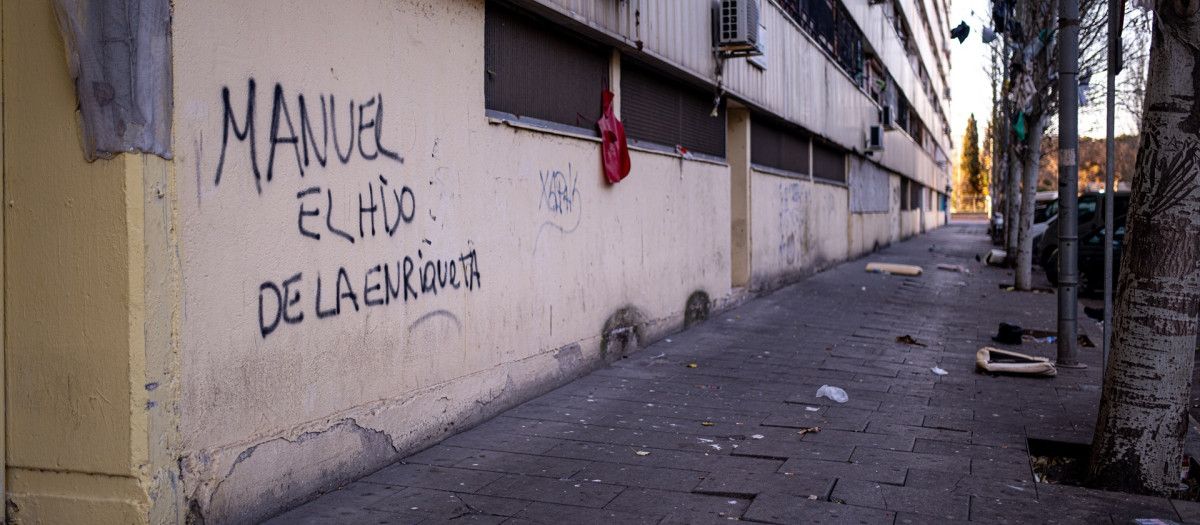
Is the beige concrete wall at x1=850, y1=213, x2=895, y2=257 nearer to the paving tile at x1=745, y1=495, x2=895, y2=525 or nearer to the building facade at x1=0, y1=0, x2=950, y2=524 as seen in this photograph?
the building facade at x1=0, y1=0, x2=950, y2=524

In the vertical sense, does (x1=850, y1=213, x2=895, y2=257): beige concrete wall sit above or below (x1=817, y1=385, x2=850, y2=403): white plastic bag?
above

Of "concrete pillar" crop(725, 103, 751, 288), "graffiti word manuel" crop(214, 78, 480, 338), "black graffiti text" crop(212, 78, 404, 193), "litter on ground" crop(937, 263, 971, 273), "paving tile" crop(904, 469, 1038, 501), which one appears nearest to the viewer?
"black graffiti text" crop(212, 78, 404, 193)

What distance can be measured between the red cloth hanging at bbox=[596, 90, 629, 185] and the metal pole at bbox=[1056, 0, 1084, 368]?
3.75 meters

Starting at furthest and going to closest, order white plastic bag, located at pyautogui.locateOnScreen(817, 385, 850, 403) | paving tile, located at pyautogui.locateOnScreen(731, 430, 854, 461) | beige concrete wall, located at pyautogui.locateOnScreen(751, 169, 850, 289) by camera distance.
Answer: beige concrete wall, located at pyautogui.locateOnScreen(751, 169, 850, 289) → white plastic bag, located at pyautogui.locateOnScreen(817, 385, 850, 403) → paving tile, located at pyautogui.locateOnScreen(731, 430, 854, 461)

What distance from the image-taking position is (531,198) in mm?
6359

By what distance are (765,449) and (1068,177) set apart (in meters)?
4.30

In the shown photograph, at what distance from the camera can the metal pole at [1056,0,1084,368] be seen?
7430 millimetres

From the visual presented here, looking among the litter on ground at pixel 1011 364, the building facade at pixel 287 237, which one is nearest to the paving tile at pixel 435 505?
the building facade at pixel 287 237

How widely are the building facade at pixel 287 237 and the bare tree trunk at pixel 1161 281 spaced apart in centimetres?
366

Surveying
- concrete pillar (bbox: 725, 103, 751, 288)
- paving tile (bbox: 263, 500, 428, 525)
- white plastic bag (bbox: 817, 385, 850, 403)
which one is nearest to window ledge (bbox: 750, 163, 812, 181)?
concrete pillar (bbox: 725, 103, 751, 288)

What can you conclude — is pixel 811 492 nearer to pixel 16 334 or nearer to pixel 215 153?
pixel 215 153

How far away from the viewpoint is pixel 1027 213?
46.9 feet

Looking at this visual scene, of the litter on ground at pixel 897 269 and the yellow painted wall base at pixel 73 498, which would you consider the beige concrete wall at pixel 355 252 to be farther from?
the litter on ground at pixel 897 269

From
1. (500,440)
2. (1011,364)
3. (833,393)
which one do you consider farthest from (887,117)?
(500,440)
